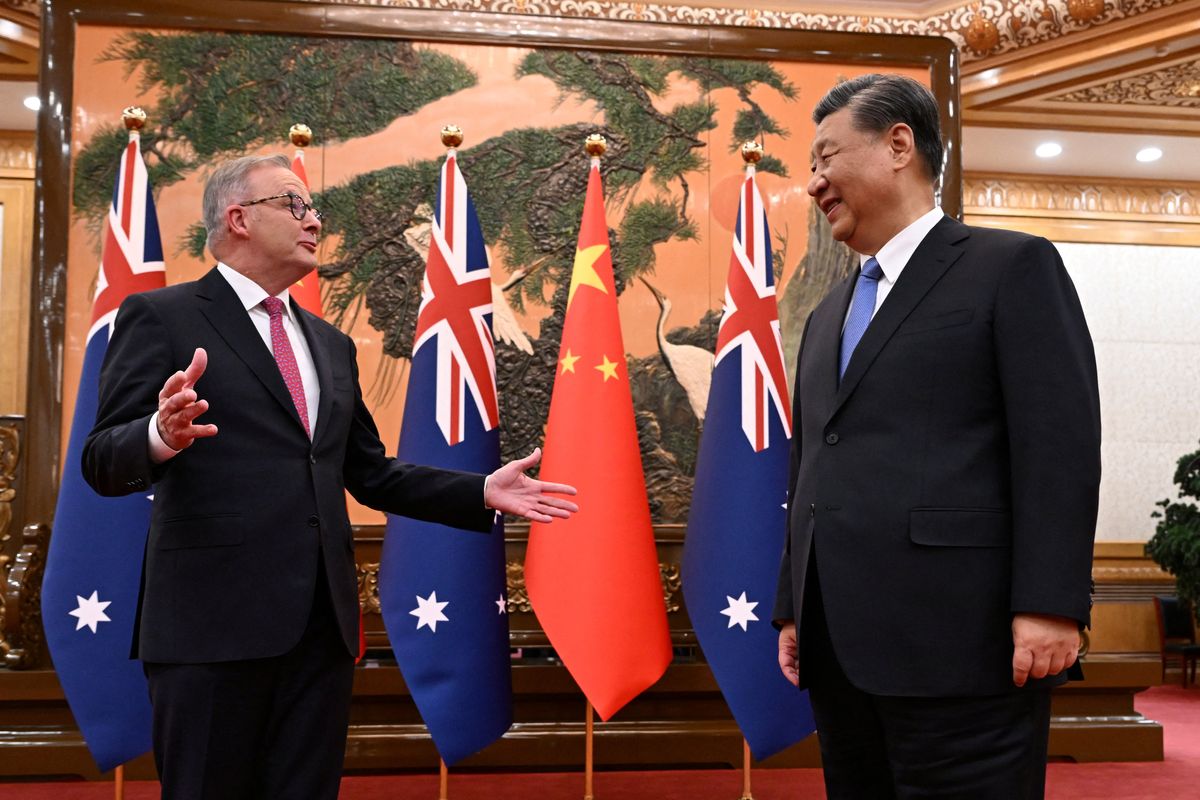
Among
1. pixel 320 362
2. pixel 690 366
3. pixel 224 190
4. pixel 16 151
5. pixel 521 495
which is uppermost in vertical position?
pixel 16 151

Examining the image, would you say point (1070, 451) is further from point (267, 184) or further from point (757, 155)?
point (757, 155)

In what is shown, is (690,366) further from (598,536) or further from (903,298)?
(903,298)

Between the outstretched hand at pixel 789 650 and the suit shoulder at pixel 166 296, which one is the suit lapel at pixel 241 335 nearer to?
the suit shoulder at pixel 166 296

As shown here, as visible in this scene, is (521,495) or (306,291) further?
(306,291)

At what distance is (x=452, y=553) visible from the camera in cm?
358

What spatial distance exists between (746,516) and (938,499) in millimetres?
1948

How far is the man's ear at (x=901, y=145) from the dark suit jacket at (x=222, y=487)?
1216 millimetres

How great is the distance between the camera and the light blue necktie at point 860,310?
1.92 m

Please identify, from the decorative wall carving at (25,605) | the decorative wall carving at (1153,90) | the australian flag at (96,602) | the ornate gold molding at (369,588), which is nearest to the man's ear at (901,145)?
the australian flag at (96,602)

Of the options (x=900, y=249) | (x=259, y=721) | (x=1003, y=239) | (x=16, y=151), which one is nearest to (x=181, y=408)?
(x=259, y=721)

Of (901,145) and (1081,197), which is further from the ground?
(1081,197)

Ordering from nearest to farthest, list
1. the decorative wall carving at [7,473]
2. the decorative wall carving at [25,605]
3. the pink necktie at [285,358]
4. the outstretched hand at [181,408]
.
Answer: the outstretched hand at [181,408]
the pink necktie at [285,358]
the decorative wall carving at [25,605]
the decorative wall carving at [7,473]

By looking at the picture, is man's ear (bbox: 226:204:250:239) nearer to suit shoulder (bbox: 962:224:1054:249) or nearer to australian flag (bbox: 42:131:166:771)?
australian flag (bbox: 42:131:166:771)

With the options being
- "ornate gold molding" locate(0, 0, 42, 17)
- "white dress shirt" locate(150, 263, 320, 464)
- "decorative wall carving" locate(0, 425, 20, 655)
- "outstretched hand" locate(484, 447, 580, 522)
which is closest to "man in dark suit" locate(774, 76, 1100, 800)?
"outstretched hand" locate(484, 447, 580, 522)
